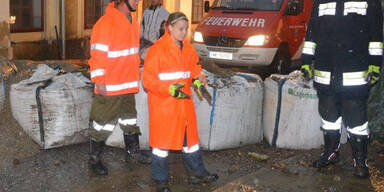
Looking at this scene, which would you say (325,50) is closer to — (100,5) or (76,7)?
(76,7)

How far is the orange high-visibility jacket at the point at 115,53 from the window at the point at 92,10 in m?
9.88

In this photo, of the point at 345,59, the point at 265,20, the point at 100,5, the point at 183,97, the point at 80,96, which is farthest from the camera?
the point at 100,5

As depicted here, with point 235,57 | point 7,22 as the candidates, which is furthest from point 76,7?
point 235,57

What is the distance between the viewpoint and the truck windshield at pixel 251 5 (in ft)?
35.7

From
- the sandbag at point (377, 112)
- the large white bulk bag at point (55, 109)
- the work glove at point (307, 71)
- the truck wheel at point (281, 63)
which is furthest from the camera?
the truck wheel at point (281, 63)

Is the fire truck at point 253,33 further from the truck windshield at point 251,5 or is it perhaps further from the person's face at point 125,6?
the person's face at point 125,6

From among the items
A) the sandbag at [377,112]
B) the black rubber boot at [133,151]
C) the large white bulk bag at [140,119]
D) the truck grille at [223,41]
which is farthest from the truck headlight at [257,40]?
the black rubber boot at [133,151]

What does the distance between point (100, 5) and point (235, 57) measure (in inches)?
249

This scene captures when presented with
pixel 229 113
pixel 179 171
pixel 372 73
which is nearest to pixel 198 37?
pixel 229 113

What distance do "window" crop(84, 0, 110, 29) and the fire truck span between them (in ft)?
16.1

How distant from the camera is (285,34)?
10797 millimetres

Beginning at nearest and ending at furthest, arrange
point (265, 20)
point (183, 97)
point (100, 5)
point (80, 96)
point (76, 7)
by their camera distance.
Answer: point (183, 97) < point (80, 96) < point (265, 20) < point (76, 7) < point (100, 5)

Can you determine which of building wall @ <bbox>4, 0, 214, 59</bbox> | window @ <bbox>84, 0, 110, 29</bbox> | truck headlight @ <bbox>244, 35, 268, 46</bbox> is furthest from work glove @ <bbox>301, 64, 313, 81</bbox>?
window @ <bbox>84, 0, 110, 29</bbox>

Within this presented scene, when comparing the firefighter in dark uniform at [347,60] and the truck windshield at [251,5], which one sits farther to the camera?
the truck windshield at [251,5]
